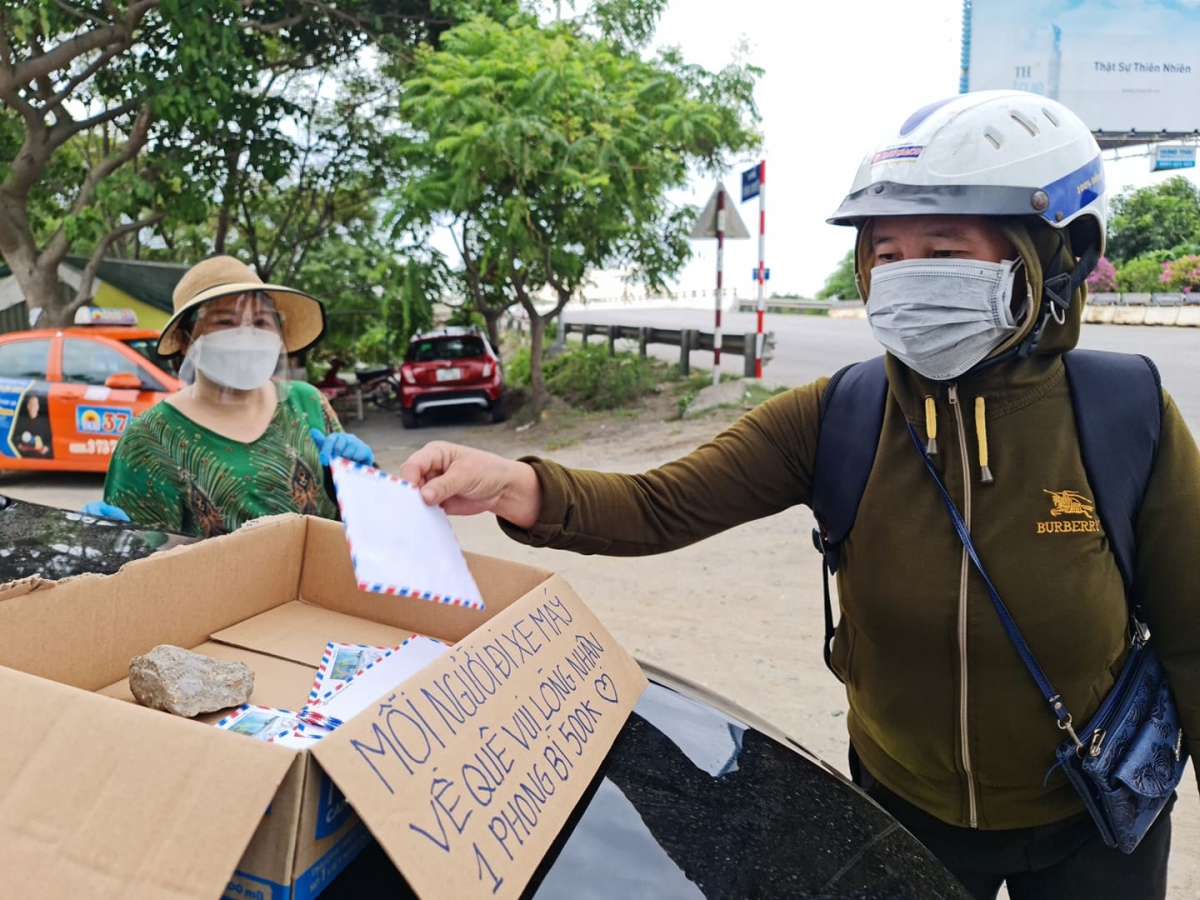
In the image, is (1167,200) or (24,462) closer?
(24,462)

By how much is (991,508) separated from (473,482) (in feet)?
3.01

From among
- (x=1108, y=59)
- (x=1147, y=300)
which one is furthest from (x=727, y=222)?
(x=1108, y=59)

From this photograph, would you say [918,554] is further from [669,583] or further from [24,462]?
[24,462]

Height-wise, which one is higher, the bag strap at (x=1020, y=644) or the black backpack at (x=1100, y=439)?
the black backpack at (x=1100, y=439)

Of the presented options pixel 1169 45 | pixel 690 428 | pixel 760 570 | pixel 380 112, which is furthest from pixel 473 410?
pixel 1169 45

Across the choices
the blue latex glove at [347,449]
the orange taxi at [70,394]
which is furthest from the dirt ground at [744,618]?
the orange taxi at [70,394]

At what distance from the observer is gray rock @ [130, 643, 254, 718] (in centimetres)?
134

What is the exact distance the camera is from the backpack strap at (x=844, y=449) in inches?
68.2

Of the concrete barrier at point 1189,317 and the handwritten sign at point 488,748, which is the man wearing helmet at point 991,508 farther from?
the concrete barrier at point 1189,317

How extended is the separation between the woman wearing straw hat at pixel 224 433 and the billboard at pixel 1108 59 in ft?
103

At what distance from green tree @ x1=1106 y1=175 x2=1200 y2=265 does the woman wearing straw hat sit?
127 feet

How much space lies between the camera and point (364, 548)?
1368 mm

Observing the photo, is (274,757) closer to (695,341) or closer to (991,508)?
(991,508)

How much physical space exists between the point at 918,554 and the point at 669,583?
425 centimetres
